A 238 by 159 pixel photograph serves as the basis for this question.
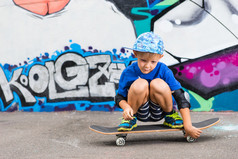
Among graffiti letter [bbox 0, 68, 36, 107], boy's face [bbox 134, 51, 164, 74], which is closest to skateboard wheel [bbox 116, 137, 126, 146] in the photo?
boy's face [bbox 134, 51, 164, 74]

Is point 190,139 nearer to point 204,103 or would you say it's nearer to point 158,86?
point 158,86

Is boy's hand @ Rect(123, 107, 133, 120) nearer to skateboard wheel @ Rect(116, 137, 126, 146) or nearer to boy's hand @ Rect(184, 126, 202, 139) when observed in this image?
skateboard wheel @ Rect(116, 137, 126, 146)

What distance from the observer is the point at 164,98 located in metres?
2.71

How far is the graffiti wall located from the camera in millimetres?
4492

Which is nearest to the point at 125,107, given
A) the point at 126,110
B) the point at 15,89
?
the point at 126,110

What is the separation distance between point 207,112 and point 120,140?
7.02 feet

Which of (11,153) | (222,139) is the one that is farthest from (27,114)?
(222,139)

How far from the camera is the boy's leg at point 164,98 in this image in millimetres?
2658

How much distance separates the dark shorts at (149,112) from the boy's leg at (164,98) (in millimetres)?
44

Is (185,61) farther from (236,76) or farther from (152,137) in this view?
(152,137)

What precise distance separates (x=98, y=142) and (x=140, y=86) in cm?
86

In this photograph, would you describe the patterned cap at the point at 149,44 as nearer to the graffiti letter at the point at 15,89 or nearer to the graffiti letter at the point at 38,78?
the graffiti letter at the point at 38,78

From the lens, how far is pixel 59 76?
17.0 feet

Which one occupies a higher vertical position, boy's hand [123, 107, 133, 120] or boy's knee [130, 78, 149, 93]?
boy's knee [130, 78, 149, 93]
